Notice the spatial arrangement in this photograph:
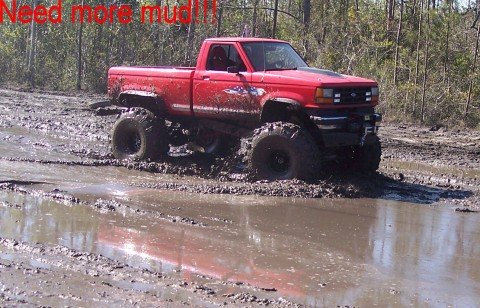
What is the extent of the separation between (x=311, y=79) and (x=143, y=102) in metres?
3.49

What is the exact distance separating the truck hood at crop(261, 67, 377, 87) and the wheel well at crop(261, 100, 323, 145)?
1.01 feet

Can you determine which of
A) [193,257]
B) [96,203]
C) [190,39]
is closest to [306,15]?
[190,39]

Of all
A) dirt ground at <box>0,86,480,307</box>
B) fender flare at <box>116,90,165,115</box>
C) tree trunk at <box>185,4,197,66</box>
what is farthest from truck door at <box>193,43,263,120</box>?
tree trunk at <box>185,4,197,66</box>

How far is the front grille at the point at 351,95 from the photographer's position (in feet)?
32.2

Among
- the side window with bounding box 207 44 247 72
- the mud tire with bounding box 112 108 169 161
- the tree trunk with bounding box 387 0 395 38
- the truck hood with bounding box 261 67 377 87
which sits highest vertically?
the tree trunk with bounding box 387 0 395 38

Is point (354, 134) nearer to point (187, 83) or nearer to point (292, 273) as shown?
point (187, 83)

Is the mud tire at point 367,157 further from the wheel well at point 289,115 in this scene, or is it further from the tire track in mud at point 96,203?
the tire track in mud at point 96,203

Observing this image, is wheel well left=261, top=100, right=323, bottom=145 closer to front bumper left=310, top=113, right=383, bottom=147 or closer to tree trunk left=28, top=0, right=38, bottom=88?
front bumper left=310, top=113, right=383, bottom=147

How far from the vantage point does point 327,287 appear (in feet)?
19.2

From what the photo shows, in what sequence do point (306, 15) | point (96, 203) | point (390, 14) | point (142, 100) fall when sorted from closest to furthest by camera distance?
point (96, 203), point (142, 100), point (390, 14), point (306, 15)

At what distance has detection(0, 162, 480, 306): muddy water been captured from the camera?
19.6ft

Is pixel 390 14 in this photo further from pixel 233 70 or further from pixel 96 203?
pixel 96 203

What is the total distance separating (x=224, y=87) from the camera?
35.5ft

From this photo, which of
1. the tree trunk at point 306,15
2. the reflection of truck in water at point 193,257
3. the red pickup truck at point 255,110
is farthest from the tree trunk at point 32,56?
the reflection of truck in water at point 193,257
